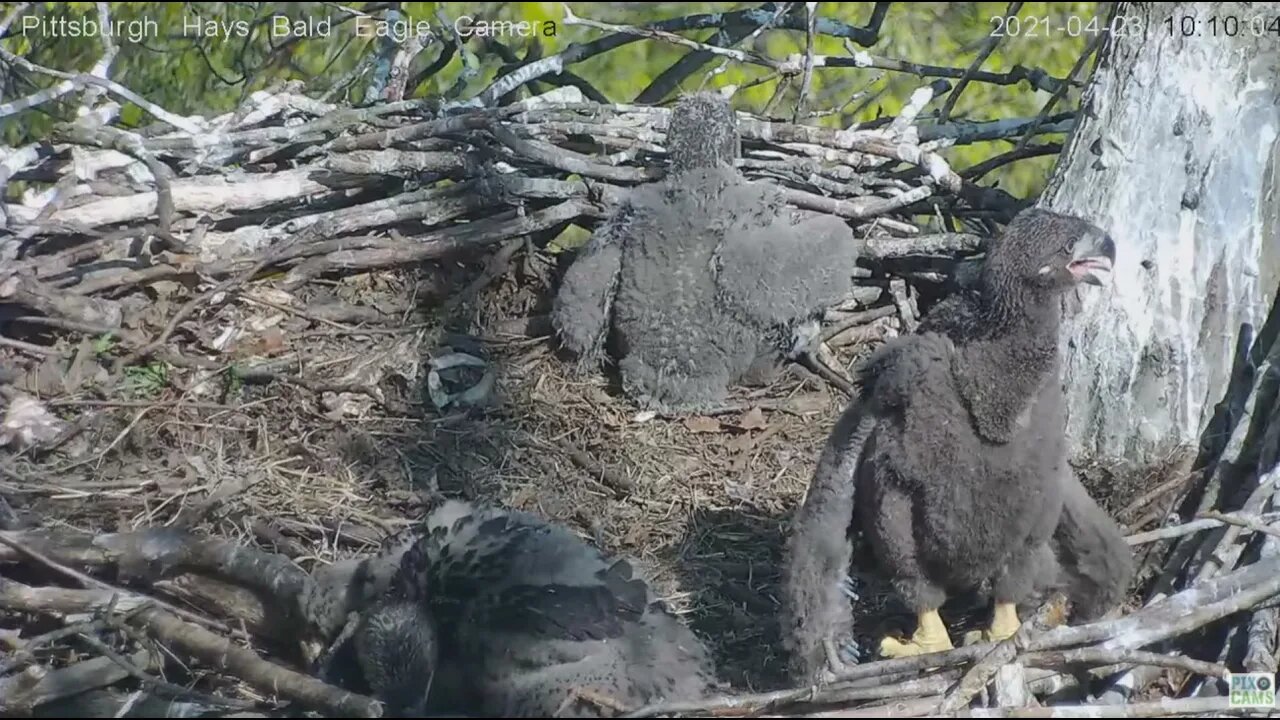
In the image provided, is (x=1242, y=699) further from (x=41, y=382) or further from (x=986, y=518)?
(x=41, y=382)

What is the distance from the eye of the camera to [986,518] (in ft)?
12.6

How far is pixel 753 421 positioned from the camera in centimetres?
562

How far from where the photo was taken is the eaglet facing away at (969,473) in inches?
147

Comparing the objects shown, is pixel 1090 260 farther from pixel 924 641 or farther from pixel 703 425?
pixel 703 425

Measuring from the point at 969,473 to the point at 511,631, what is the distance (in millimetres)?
1252

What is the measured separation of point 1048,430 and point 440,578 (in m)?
1.64

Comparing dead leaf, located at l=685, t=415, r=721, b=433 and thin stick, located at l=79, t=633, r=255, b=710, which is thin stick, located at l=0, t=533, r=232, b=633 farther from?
dead leaf, located at l=685, t=415, r=721, b=433

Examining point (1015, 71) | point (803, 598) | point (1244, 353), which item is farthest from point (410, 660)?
point (1015, 71)

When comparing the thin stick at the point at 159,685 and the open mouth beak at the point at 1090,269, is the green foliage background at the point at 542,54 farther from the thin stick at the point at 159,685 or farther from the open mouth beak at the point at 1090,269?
the thin stick at the point at 159,685

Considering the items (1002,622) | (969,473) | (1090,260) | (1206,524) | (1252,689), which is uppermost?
(1090,260)

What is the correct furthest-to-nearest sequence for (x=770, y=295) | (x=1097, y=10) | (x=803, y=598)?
(x=1097, y=10), (x=770, y=295), (x=803, y=598)

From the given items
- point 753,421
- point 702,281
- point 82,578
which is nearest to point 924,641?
point 753,421

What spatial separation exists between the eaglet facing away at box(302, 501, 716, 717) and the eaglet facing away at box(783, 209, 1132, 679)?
448 millimetres

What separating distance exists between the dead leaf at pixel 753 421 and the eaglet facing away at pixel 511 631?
1.65 m
